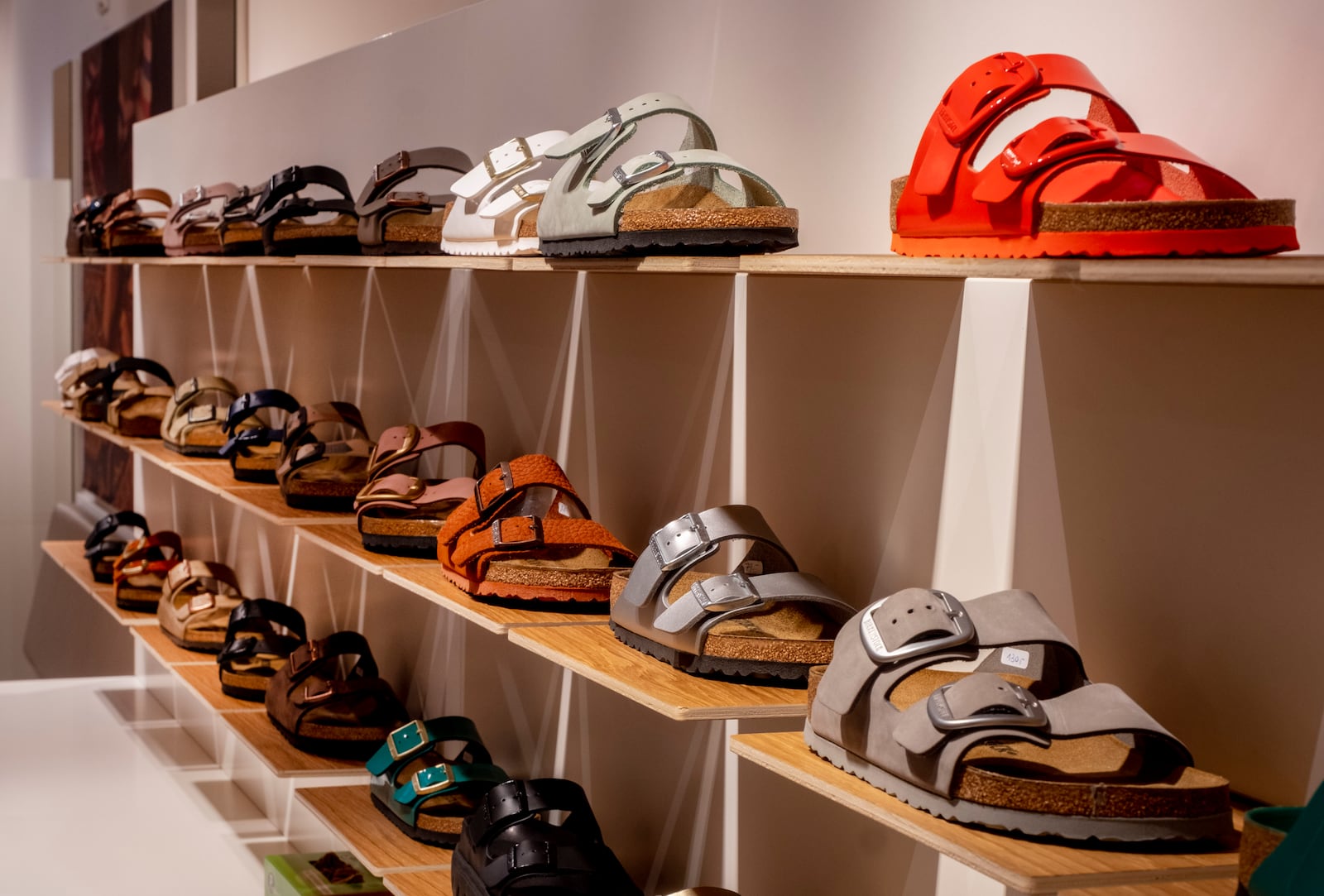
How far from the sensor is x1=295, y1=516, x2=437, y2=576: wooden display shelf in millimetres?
2492

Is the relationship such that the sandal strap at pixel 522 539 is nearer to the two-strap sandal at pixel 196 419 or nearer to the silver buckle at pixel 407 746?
the silver buckle at pixel 407 746

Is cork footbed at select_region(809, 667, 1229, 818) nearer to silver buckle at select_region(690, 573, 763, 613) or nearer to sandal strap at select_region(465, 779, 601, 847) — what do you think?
silver buckle at select_region(690, 573, 763, 613)

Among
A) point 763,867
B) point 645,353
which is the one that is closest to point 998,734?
point 763,867

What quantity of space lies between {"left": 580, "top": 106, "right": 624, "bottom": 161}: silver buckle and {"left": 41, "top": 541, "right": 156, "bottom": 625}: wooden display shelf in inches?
115

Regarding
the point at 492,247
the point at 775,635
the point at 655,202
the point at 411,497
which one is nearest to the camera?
the point at 775,635

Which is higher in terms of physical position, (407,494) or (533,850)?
(407,494)

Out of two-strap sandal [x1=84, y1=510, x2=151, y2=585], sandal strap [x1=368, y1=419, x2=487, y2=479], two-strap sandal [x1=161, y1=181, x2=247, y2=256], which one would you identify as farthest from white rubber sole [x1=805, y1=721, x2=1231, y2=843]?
two-strap sandal [x1=84, y1=510, x2=151, y2=585]

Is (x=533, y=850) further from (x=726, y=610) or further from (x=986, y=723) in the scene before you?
(x=986, y=723)

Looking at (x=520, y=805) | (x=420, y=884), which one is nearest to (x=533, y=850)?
(x=520, y=805)

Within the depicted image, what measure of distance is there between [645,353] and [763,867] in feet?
2.80

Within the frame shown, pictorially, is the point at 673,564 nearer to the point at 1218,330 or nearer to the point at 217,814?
the point at 1218,330

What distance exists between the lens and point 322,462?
322 centimetres

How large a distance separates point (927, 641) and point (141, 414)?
354 cm

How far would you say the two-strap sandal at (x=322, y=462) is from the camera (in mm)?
3084
